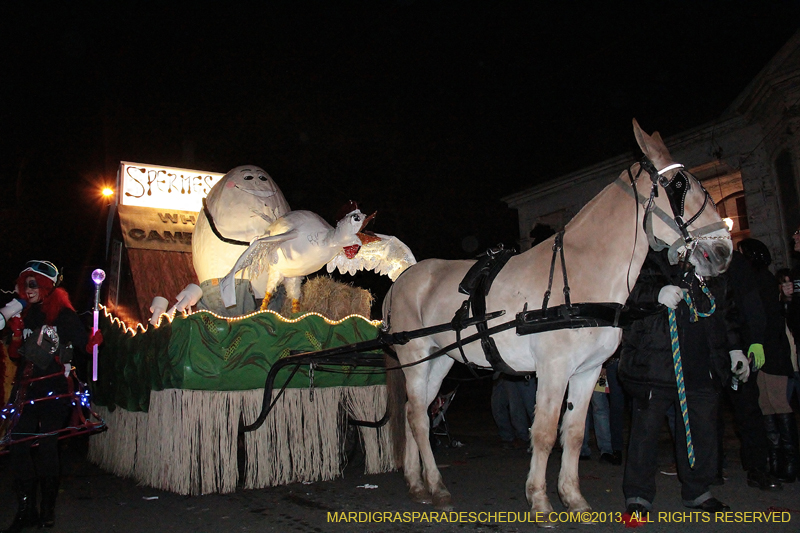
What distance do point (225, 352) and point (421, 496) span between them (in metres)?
2.11

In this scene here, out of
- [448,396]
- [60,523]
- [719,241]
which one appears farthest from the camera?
[448,396]

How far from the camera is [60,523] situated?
4.52m

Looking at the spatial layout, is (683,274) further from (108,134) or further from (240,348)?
(108,134)

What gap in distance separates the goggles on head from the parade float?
1.01m

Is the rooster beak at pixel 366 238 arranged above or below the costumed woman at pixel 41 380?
above

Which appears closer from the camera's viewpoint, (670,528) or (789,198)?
(670,528)

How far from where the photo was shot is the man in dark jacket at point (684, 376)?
4059 mm

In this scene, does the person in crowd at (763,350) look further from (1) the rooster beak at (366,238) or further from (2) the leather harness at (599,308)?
(1) the rooster beak at (366,238)

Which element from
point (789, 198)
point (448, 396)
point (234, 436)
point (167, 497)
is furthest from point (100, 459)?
point (789, 198)

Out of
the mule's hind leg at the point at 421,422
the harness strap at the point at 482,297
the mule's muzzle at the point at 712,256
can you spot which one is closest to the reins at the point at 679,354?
the mule's muzzle at the point at 712,256

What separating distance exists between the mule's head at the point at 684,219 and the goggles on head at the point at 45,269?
4670 mm

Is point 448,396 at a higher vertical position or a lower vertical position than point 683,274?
lower

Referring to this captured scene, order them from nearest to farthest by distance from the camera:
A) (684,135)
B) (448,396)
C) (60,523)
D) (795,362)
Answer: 1. (60,523)
2. (795,362)
3. (448,396)
4. (684,135)

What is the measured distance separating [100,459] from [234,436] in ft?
9.26
